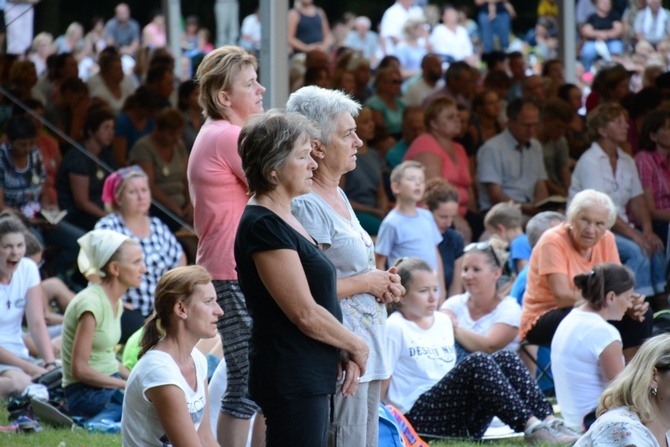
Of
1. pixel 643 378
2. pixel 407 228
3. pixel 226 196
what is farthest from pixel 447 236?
pixel 643 378

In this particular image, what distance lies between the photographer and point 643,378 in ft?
11.6

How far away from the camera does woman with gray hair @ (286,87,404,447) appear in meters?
3.45

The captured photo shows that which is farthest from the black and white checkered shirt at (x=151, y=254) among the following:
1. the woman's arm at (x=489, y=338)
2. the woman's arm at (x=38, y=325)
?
the woman's arm at (x=489, y=338)

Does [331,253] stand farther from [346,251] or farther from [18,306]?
[18,306]

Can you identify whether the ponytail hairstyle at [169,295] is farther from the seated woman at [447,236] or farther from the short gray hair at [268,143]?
the seated woman at [447,236]

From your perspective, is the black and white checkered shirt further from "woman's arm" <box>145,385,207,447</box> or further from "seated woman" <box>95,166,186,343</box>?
"woman's arm" <box>145,385,207,447</box>

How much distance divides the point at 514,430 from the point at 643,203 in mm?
3959

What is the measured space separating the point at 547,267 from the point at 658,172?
3092mm

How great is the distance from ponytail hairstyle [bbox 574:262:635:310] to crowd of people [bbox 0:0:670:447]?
13mm

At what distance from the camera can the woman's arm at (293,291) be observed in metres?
3.13

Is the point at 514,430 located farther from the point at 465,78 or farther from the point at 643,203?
the point at 465,78

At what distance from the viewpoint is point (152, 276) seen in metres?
7.05

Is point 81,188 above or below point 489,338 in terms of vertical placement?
above

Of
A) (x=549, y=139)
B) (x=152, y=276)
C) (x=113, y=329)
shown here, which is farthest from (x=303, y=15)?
(x=113, y=329)
